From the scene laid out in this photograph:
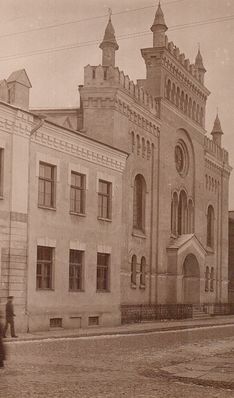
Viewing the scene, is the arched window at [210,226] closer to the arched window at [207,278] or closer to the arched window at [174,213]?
the arched window at [207,278]

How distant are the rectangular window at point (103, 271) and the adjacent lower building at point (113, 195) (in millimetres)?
47

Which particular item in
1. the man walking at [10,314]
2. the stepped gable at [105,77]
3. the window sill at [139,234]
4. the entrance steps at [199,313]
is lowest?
the entrance steps at [199,313]

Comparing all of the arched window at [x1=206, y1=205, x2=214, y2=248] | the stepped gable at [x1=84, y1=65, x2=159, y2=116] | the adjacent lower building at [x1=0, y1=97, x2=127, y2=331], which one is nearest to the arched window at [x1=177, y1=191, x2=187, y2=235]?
the arched window at [x1=206, y1=205, x2=214, y2=248]

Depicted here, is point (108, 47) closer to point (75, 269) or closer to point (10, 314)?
point (75, 269)

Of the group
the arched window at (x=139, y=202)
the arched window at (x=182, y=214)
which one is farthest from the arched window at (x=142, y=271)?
the arched window at (x=182, y=214)

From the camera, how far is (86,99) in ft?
121

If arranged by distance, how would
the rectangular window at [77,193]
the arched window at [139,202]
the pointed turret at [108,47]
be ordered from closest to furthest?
the rectangular window at [77,193] < the pointed turret at [108,47] < the arched window at [139,202]

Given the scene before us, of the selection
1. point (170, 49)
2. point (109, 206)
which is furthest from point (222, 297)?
point (109, 206)

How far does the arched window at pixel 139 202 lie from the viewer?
40031mm

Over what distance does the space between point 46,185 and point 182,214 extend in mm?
19889

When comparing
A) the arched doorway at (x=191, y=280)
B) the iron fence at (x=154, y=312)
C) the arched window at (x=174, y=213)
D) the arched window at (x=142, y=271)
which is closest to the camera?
the iron fence at (x=154, y=312)

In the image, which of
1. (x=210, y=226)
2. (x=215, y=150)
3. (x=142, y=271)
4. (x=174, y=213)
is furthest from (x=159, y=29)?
(x=210, y=226)

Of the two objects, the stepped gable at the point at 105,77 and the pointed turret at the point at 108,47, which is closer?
the stepped gable at the point at 105,77

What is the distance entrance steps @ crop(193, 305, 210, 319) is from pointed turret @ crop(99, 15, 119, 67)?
623 inches
